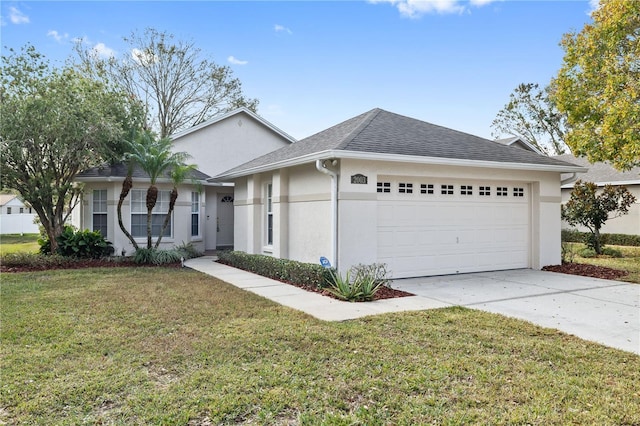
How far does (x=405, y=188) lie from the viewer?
10.1m

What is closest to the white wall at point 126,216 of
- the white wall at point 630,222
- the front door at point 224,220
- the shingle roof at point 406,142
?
the front door at point 224,220

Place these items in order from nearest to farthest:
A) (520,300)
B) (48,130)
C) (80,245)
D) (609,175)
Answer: (520,300) < (48,130) < (80,245) < (609,175)

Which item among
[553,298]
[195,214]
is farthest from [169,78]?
[553,298]

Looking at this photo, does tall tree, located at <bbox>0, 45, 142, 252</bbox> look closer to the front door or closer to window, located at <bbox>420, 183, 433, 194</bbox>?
the front door

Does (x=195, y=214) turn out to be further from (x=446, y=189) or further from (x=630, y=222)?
(x=630, y=222)

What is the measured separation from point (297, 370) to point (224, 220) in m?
14.4

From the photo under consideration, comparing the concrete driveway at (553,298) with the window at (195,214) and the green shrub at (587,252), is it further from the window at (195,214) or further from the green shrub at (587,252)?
the window at (195,214)

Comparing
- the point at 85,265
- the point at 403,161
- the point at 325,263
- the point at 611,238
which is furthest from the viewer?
the point at 611,238

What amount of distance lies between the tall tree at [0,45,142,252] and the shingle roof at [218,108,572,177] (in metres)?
4.66

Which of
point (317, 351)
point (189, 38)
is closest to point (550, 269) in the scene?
point (317, 351)

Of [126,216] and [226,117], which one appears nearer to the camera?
[126,216]

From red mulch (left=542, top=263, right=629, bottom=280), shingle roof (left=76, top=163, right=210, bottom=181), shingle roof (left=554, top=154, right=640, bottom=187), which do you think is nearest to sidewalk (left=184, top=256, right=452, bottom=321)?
red mulch (left=542, top=263, right=629, bottom=280)

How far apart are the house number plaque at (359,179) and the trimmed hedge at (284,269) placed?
6.24 feet

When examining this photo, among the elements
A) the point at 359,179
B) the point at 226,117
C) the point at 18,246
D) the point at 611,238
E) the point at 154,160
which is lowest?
the point at 18,246
